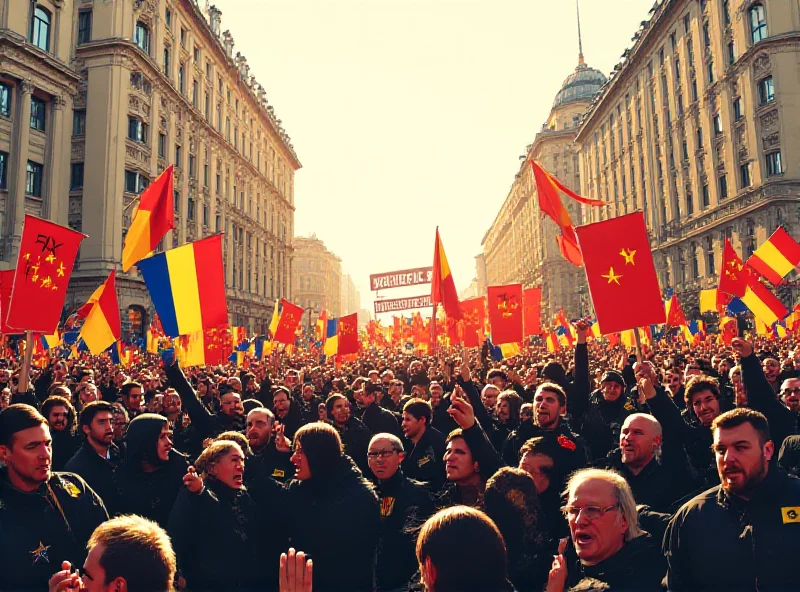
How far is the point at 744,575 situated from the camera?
2803 mm

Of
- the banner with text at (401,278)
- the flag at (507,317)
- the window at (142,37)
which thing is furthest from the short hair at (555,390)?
the window at (142,37)

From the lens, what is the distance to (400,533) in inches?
148

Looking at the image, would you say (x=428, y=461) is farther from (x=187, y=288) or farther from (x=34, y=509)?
(x=187, y=288)

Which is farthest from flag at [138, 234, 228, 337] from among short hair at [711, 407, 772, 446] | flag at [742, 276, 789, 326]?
flag at [742, 276, 789, 326]

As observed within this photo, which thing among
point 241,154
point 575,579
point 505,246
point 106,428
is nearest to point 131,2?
point 241,154

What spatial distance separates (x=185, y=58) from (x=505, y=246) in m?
78.0

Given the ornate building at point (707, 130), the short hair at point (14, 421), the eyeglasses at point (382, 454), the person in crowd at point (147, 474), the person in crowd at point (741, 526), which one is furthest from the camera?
the ornate building at point (707, 130)

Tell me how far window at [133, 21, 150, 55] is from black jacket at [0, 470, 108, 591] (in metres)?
36.7

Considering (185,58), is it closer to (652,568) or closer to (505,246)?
(652,568)

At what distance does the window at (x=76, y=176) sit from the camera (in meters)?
32.1

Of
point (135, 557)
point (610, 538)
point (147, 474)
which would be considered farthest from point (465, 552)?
point (147, 474)

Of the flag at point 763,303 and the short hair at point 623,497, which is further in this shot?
the flag at point 763,303

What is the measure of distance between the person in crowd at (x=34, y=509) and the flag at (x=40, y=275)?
4.09 metres

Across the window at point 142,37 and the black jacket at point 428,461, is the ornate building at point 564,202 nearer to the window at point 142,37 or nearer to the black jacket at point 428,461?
the window at point 142,37
